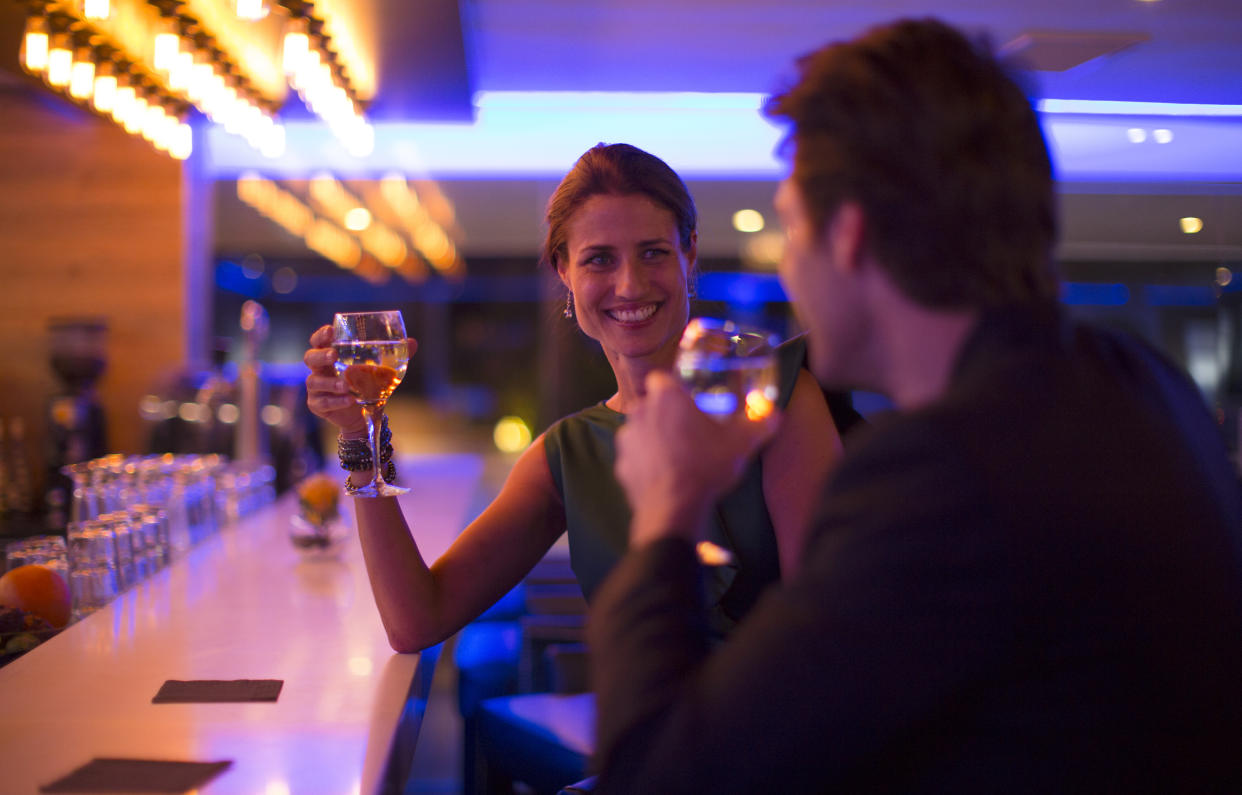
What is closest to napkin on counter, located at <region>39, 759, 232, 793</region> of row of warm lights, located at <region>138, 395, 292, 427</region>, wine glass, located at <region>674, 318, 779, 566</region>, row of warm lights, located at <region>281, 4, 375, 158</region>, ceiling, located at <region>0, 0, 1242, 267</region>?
wine glass, located at <region>674, 318, 779, 566</region>

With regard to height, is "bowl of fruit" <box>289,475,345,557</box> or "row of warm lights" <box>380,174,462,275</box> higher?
"row of warm lights" <box>380,174,462,275</box>

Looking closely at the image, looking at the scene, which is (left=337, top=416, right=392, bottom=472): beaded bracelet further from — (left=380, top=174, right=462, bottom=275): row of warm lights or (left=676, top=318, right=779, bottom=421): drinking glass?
(left=380, top=174, right=462, bottom=275): row of warm lights

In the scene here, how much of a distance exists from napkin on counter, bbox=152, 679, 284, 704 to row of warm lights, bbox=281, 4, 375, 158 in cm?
201

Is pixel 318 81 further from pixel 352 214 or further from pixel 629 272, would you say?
pixel 352 214

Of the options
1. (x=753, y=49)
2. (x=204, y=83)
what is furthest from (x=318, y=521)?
(x=753, y=49)

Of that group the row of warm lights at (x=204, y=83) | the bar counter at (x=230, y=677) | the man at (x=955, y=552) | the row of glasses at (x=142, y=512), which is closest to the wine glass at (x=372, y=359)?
the bar counter at (x=230, y=677)

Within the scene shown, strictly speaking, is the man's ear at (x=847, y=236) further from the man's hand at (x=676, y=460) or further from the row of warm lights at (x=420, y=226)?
the row of warm lights at (x=420, y=226)

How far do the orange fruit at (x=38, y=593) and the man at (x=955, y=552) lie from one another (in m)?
1.18

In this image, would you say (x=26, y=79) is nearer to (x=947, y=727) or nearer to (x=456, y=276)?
(x=947, y=727)

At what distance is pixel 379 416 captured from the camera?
61.4 inches

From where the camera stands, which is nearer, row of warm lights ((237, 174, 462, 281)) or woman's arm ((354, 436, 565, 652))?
woman's arm ((354, 436, 565, 652))

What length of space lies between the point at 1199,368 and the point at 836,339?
239 inches

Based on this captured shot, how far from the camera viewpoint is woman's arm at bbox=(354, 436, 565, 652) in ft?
4.75

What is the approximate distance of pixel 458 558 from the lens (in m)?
1.56
